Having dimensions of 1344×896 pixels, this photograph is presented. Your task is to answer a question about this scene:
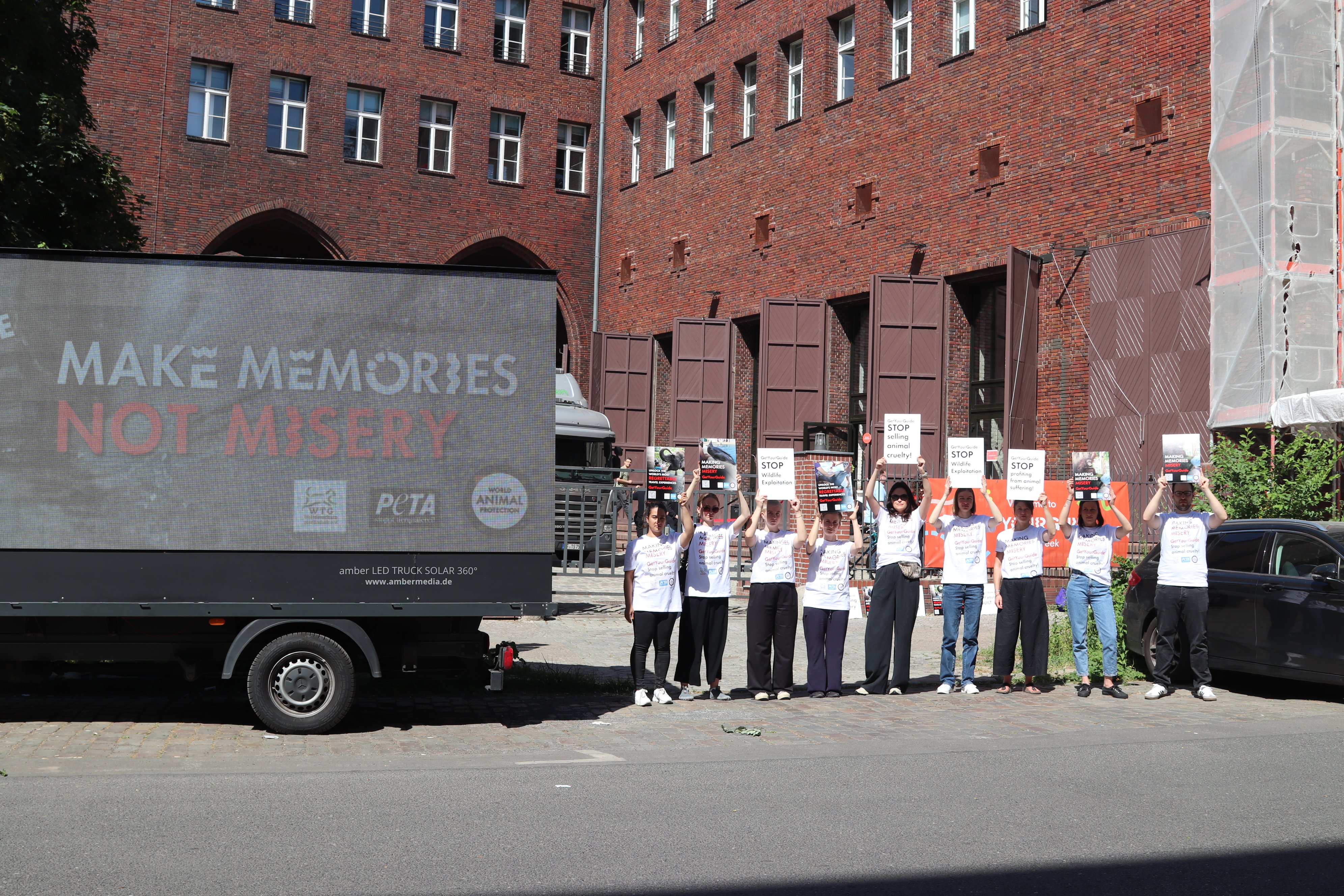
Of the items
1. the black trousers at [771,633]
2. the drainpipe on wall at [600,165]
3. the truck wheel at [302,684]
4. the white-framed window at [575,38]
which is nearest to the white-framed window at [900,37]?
the drainpipe on wall at [600,165]

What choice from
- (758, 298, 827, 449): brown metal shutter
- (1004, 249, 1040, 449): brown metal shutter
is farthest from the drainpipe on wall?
(1004, 249, 1040, 449): brown metal shutter

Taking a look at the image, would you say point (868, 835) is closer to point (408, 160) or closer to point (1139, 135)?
point (1139, 135)

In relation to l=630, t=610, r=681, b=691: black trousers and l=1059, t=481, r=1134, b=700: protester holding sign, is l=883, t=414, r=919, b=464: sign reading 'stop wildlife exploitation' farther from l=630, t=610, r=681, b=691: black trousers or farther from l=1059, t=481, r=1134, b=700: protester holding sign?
l=630, t=610, r=681, b=691: black trousers

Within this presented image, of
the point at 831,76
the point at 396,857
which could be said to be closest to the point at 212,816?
the point at 396,857

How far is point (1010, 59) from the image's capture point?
23625 millimetres

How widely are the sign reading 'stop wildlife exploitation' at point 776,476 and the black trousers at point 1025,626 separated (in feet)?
7.00

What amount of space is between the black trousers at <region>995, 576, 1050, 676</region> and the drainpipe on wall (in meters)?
25.9

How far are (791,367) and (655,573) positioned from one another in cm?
1765

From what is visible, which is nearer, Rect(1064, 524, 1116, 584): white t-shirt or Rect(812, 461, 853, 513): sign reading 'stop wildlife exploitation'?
Rect(812, 461, 853, 513): sign reading 'stop wildlife exploitation'

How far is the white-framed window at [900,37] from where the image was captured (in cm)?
2655

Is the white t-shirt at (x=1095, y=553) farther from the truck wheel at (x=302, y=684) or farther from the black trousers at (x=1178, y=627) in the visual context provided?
the truck wheel at (x=302, y=684)

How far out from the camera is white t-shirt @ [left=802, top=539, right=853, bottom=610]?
11.4m

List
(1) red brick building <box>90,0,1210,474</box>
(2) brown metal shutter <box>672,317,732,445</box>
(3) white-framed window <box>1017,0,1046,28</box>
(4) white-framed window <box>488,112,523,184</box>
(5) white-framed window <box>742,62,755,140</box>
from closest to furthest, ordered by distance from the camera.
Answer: (1) red brick building <box>90,0,1210,474</box> → (3) white-framed window <box>1017,0,1046,28</box> → (2) brown metal shutter <box>672,317,732,445</box> → (5) white-framed window <box>742,62,755,140</box> → (4) white-framed window <box>488,112,523,184</box>

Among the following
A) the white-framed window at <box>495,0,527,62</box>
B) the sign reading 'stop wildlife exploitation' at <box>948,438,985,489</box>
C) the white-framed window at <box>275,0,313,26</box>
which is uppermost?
the white-framed window at <box>495,0,527,62</box>
